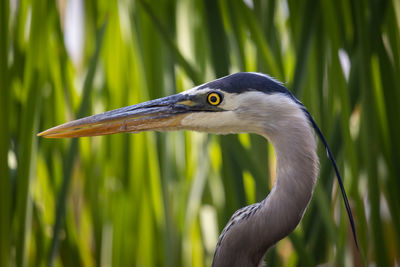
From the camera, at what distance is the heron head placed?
1.91 ft

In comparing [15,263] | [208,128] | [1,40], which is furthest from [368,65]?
[15,263]

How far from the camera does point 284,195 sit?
56 cm

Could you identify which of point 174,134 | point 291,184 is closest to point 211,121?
point 291,184

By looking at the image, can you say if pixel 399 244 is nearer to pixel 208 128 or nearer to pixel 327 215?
pixel 327 215

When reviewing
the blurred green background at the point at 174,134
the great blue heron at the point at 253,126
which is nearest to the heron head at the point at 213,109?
the great blue heron at the point at 253,126

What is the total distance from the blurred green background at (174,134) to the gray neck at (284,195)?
0.37 ft

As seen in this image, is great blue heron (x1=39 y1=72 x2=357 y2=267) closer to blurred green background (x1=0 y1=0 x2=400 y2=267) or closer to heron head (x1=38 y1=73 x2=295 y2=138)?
heron head (x1=38 y1=73 x2=295 y2=138)

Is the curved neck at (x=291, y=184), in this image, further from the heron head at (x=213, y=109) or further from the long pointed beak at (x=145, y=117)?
the long pointed beak at (x=145, y=117)

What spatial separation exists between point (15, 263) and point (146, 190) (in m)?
0.33

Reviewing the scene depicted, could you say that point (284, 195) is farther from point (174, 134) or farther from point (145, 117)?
point (174, 134)

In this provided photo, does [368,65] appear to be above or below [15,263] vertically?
above

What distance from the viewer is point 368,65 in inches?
29.3

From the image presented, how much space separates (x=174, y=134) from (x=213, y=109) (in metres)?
0.52

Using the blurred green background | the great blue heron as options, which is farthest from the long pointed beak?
the blurred green background
